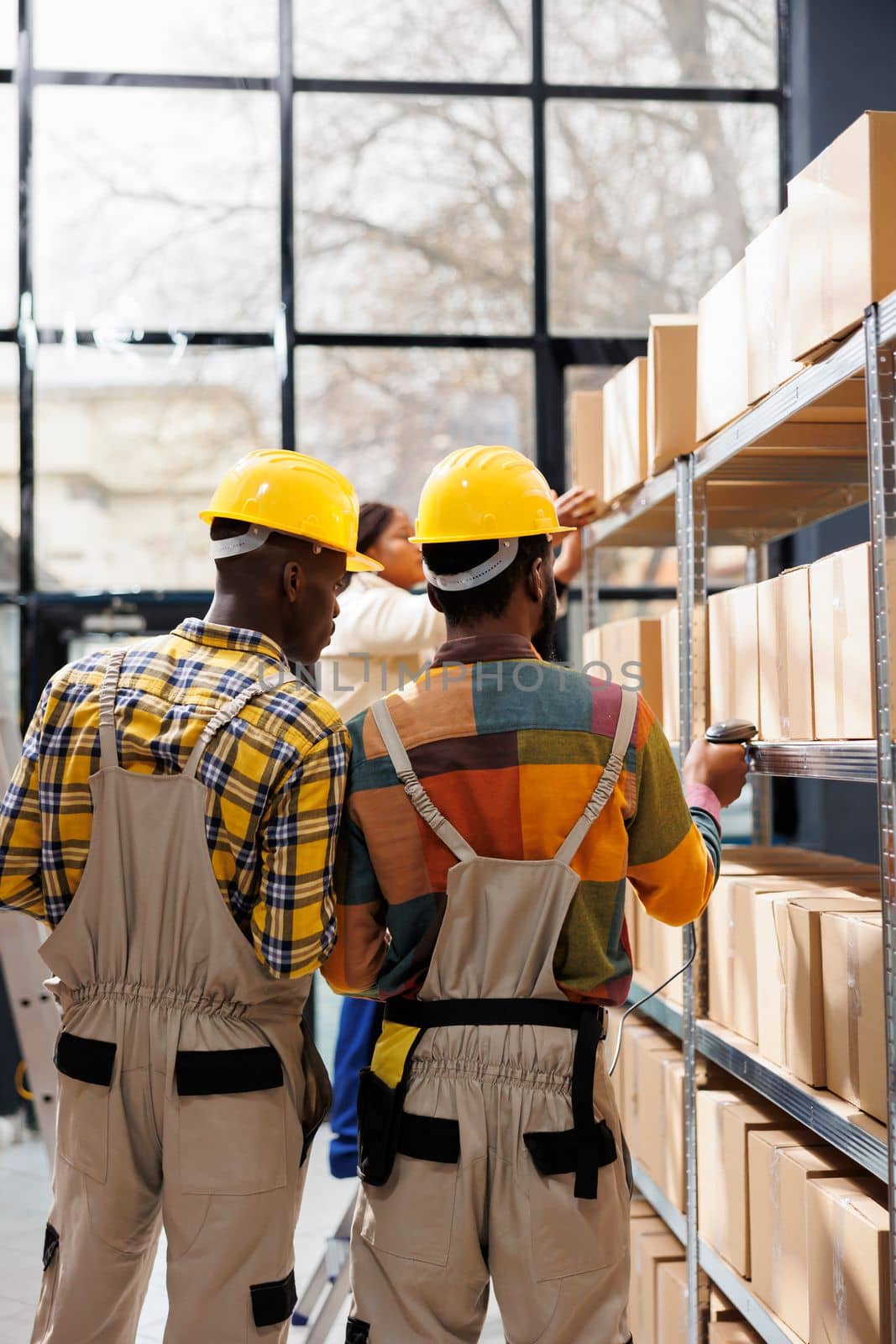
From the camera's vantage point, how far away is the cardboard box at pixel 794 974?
6.72ft

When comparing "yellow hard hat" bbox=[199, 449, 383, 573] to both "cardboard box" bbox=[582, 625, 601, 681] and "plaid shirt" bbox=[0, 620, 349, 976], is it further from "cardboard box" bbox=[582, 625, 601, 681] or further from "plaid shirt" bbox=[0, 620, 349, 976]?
"cardboard box" bbox=[582, 625, 601, 681]

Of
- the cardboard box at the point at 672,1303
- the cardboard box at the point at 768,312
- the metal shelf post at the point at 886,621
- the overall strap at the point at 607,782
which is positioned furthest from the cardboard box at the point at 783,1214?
the cardboard box at the point at 768,312

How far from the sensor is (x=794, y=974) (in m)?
2.12

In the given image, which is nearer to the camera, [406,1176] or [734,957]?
[406,1176]

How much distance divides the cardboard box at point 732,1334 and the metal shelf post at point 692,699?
60 millimetres

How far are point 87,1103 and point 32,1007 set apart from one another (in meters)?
1.34

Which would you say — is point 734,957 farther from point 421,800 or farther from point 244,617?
point 244,617

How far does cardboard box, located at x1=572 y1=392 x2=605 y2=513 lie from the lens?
3487 mm

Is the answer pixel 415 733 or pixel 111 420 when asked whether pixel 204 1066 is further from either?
pixel 111 420

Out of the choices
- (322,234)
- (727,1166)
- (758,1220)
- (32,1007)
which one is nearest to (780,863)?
(727,1166)

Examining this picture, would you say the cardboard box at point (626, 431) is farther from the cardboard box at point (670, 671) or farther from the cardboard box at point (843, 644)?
the cardboard box at point (843, 644)

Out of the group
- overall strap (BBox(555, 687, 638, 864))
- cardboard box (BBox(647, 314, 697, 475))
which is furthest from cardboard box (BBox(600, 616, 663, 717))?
overall strap (BBox(555, 687, 638, 864))

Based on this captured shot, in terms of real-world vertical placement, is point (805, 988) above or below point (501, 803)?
below

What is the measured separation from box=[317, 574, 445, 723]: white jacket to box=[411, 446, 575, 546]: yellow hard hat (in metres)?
1.37
